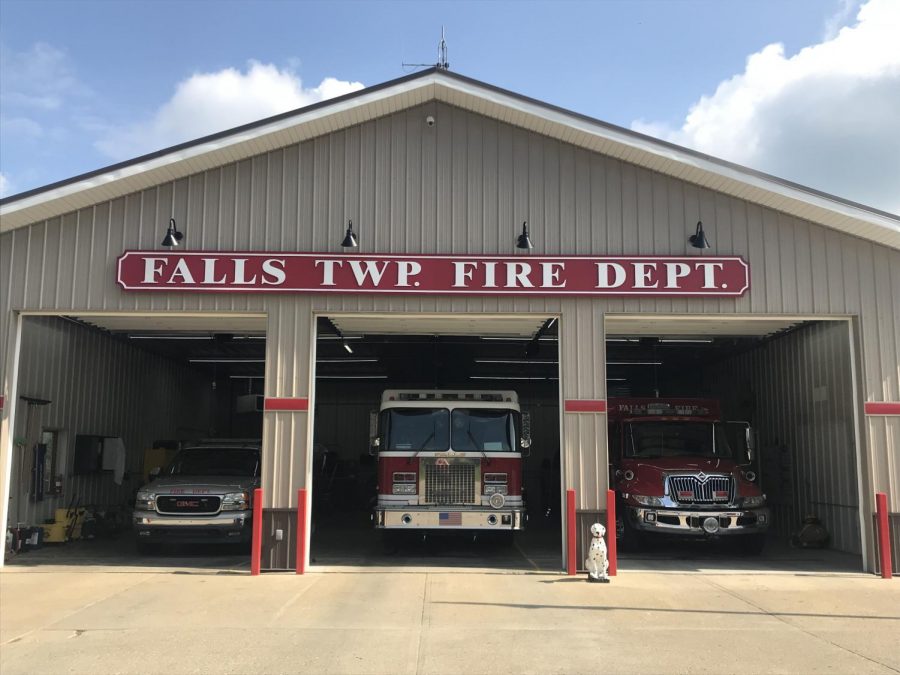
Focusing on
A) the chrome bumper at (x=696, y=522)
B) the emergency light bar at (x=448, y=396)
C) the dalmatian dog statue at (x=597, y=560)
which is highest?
the emergency light bar at (x=448, y=396)

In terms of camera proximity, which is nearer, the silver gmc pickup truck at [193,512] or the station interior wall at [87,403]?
the silver gmc pickup truck at [193,512]

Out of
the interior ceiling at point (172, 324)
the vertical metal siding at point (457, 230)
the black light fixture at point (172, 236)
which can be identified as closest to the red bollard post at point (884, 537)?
the vertical metal siding at point (457, 230)

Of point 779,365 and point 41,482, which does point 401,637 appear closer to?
Result: point 41,482

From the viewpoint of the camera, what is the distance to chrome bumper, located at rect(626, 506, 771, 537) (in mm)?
12844

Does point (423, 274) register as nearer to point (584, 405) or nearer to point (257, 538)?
point (584, 405)

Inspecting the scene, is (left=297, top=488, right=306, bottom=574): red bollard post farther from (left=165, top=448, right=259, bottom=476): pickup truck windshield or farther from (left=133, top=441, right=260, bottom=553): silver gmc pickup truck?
(left=165, top=448, right=259, bottom=476): pickup truck windshield

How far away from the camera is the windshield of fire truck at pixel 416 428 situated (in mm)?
13203

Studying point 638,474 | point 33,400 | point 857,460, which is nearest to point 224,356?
point 33,400

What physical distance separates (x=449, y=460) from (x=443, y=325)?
237cm

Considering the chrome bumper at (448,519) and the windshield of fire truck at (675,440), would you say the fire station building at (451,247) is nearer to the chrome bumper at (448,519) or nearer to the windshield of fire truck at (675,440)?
the chrome bumper at (448,519)

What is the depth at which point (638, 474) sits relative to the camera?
1374 cm

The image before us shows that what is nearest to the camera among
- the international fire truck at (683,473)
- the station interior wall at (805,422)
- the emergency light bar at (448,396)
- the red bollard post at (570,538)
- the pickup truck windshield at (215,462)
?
the red bollard post at (570,538)

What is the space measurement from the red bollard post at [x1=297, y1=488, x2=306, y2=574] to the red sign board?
3.06 metres

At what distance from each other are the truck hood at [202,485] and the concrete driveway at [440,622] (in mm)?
1608
